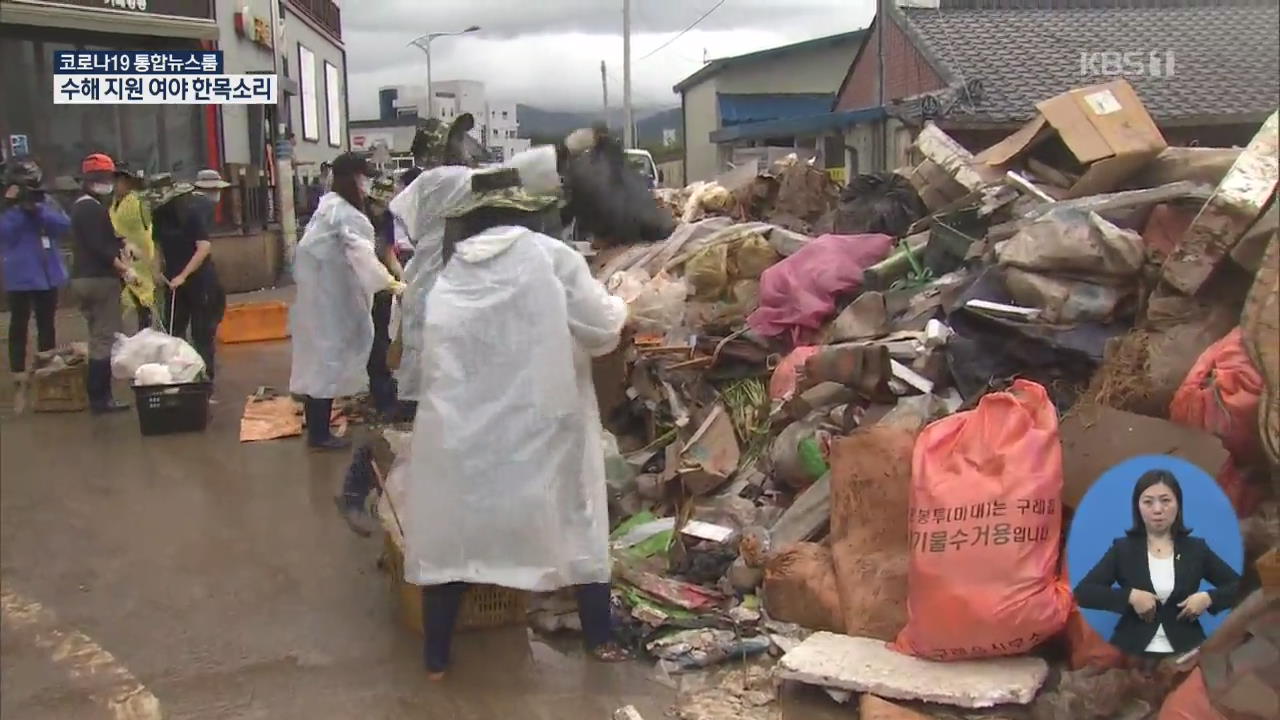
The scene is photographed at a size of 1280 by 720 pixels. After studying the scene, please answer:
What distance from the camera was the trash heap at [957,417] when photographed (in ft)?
11.4

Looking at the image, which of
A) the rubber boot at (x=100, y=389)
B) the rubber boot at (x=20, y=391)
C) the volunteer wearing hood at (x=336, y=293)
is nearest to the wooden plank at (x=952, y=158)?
the volunteer wearing hood at (x=336, y=293)

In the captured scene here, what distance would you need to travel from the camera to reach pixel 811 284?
6.03 metres

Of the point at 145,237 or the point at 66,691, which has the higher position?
the point at 145,237

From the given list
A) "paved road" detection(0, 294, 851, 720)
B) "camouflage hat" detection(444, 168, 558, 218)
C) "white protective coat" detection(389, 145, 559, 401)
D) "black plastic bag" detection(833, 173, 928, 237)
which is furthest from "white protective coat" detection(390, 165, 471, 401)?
"black plastic bag" detection(833, 173, 928, 237)

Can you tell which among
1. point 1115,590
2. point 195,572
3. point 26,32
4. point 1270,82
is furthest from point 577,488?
point 26,32

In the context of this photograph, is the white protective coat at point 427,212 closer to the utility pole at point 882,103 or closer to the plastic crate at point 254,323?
the plastic crate at point 254,323

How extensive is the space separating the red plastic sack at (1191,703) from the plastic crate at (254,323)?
30.5ft

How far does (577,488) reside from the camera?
3.87 m

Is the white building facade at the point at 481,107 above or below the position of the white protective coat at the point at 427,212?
above

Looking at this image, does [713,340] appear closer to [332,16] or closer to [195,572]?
[195,572]

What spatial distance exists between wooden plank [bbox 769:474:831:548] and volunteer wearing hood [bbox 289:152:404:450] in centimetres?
279

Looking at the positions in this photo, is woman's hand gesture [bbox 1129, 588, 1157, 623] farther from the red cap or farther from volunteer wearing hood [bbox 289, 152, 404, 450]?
the red cap

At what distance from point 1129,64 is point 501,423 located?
12550 millimetres

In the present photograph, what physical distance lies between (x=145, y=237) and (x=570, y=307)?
4.99 m
